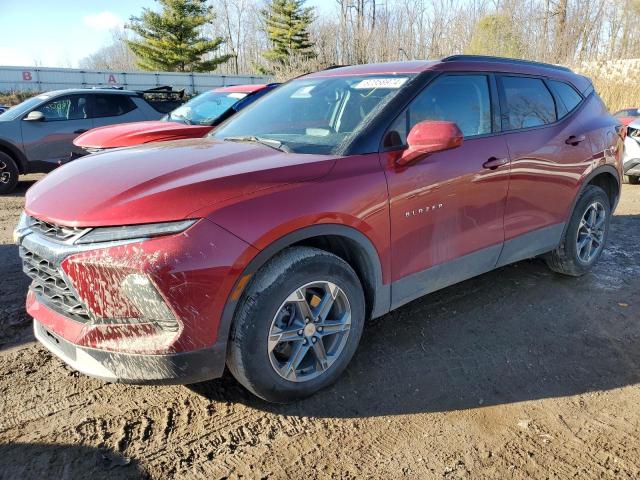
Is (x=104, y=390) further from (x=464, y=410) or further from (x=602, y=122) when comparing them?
(x=602, y=122)

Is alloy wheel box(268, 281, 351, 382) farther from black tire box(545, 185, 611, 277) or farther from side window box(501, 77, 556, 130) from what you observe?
black tire box(545, 185, 611, 277)

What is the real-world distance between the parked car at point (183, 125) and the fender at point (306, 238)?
341cm

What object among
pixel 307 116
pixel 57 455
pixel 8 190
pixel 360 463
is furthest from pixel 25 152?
pixel 360 463

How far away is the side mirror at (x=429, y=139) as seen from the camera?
2.77m

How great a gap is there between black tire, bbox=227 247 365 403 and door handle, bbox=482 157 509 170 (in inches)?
50.8

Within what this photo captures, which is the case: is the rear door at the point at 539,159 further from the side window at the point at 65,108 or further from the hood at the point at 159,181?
the side window at the point at 65,108

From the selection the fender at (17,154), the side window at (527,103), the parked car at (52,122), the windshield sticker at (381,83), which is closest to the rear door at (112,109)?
the parked car at (52,122)

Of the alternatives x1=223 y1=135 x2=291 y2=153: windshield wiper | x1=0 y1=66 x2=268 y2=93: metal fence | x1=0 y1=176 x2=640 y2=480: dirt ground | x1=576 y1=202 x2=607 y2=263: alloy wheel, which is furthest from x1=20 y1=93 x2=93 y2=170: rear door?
x1=0 y1=66 x2=268 y2=93: metal fence

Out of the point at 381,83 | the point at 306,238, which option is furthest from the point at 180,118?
the point at 306,238

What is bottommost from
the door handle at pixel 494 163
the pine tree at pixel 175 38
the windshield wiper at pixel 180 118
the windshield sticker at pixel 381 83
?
the door handle at pixel 494 163

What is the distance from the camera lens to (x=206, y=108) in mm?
7762

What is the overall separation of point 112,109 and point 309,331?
8.03 metres

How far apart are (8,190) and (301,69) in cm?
2354

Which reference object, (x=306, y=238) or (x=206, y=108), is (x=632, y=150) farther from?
(x=306, y=238)
